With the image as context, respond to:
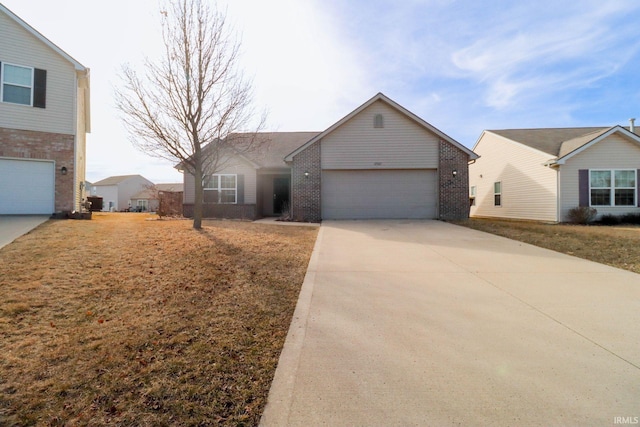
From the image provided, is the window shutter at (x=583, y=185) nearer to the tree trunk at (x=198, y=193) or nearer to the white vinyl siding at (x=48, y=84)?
the tree trunk at (x=198, y=193)

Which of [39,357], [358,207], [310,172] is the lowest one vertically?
[39,357]

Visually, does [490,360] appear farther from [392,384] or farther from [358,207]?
[358,207]

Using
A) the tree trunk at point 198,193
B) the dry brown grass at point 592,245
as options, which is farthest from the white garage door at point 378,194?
the tree trunk at point 198,193

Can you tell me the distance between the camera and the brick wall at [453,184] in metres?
14.2

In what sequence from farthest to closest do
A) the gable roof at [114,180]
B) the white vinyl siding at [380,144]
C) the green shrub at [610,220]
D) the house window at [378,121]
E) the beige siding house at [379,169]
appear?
1. the gable roof at [114,180]
2. the house window at [378,121]
3. the white vinyl siding at [380,144]
4. the beige siding house at [379,169]
5. the green shrub at [610,220]

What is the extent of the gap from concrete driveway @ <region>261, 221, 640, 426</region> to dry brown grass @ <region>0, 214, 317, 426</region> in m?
0.37

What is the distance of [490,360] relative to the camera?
9.09ft

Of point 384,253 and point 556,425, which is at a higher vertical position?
point 384,253

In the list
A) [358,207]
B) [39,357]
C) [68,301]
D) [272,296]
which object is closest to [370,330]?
[272,296]

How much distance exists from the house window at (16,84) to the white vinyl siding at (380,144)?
466 inches

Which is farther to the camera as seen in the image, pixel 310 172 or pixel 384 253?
pixel 310 172

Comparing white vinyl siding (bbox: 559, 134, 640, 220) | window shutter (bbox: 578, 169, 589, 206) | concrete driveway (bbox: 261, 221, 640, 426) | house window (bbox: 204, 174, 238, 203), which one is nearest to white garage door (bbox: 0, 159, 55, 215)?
house window (bbox: 204, 174, 238, 203)

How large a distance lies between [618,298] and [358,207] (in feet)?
35.5

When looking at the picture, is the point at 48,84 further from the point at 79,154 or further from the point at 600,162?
the point at 600,162
